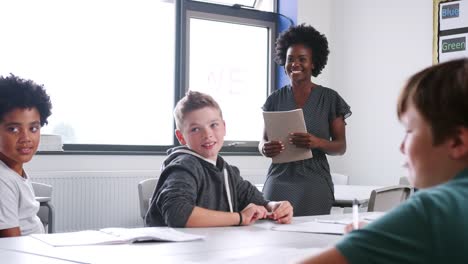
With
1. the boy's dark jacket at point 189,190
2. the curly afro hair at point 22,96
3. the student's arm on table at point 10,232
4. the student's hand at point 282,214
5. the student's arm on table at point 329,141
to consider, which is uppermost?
the curly afro hair at point 22,96

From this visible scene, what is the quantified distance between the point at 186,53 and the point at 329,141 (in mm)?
2629

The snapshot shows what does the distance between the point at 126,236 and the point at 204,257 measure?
32cm

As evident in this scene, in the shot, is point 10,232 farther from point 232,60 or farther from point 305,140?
point 232,60

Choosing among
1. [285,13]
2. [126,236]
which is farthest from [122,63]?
[126,236]

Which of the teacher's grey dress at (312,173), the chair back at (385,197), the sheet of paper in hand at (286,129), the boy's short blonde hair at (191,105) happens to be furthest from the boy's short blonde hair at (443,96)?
the chair back at (385,197)

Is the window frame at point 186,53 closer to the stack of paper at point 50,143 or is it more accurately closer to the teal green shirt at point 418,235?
the stack of paper at point 50,143

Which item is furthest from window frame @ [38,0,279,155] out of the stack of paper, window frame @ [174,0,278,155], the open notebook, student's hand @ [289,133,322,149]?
the open notebook

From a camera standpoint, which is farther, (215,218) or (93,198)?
(93,198)

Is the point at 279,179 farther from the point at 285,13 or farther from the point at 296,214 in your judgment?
the point at 285,13

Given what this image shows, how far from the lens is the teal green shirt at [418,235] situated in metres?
0.63

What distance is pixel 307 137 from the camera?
98.5 inches

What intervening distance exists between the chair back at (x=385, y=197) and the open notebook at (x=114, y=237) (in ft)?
4.36

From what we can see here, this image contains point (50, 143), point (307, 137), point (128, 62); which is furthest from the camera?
point (128, 62)

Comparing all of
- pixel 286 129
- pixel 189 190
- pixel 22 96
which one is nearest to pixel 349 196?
pixel 286 129
